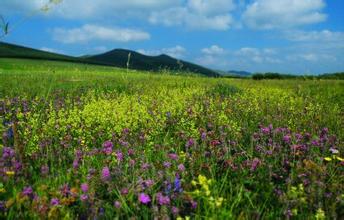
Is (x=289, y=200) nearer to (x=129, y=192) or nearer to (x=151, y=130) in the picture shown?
(x=129, y=192)

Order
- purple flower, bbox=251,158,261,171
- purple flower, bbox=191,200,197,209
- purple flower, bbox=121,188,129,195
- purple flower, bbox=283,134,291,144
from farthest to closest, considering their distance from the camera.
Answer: purple flower, bbox=283,134,291,144 < purple flower, bbox=251,158,261,171 < purple flower, bbox=121,188,129,195 < purple flower, bbox=191,200,197,209

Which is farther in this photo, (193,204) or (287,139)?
(287,139)

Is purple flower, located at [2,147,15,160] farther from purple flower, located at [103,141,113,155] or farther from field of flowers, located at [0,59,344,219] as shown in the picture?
purple flower, located at [103,141,113,155]

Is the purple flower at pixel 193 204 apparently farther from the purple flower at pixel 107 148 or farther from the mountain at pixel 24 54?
the mountain at pixel 24 54

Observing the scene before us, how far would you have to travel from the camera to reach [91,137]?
6035 millimetres

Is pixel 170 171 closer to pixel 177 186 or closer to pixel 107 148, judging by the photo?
pixel 177 186

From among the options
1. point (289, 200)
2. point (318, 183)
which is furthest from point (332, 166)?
point (289, 200)

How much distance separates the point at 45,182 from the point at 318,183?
2.51 metres

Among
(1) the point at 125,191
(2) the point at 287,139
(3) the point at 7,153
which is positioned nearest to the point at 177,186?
(1) the point at 125,191

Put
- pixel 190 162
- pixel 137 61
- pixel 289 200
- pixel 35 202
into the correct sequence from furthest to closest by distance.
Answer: pixel 137 61
pixel 190 162
pixel 289 200
pixel 35 202

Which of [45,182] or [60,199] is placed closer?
[60,199]

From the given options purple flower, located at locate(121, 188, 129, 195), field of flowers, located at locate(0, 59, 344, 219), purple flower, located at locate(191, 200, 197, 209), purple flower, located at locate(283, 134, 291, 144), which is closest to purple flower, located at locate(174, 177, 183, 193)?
field of flowers, located at locate(0, 59, 344, 219)

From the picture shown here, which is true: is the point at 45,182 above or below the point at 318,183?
below

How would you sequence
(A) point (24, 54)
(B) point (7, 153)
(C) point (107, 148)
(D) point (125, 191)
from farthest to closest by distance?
(A) point (24, 54) → (C) point (107, 148) → (B) point (7, 153) → (D) point (125, 191)
